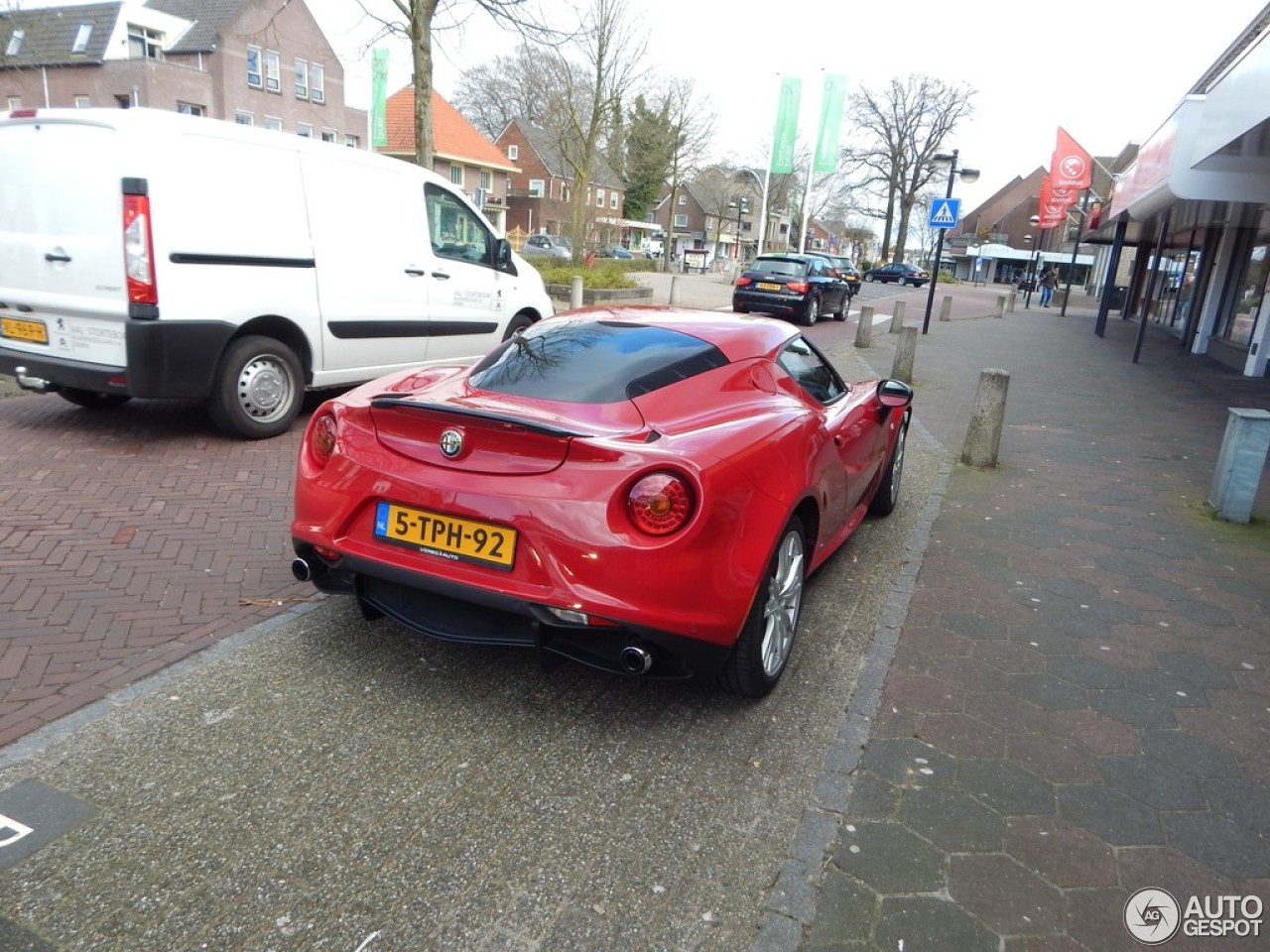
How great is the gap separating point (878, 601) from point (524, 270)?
5.85m

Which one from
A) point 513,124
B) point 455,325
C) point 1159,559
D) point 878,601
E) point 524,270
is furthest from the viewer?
point 513,124

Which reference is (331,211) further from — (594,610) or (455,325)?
(594,610)

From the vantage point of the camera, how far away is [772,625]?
10.8ft

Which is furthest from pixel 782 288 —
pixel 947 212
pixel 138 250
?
pixel 138 250

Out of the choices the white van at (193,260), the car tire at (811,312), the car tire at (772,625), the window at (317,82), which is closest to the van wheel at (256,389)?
the white van at (193,260)

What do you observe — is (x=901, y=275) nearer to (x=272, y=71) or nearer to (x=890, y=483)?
(x=272, y=71)

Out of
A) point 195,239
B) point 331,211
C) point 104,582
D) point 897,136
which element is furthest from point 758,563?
point 897,136

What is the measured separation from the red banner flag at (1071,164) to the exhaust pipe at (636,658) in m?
29.6

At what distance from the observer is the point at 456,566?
114 inches

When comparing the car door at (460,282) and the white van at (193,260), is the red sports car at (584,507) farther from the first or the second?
the car door at (460,282)

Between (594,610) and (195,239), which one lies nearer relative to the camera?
(594,610)

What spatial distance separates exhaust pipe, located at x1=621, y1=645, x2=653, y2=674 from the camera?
2779 millimetres

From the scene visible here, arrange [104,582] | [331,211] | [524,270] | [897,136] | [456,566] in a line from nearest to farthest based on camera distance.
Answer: [456,566] → [104,582] → [331,211] → [524,270] → [897,136]

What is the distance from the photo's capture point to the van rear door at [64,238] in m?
5.56
